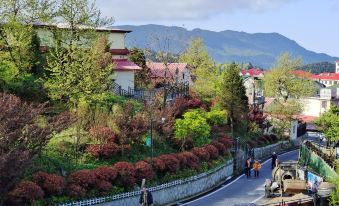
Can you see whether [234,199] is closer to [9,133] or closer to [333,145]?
[9,133]

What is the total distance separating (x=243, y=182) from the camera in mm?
33031

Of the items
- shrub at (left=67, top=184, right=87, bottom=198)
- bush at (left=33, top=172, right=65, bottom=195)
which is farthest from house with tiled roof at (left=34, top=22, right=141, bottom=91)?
bush at (left=33, top=172, right=65, bottom=195)

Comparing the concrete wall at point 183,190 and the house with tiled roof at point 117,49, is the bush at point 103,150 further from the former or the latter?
the house with tiled roof at point 117,49

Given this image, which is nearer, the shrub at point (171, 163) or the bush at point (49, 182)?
the bush at point (49, 182)

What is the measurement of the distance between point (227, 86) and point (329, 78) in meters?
128

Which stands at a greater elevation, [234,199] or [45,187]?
[45,187]

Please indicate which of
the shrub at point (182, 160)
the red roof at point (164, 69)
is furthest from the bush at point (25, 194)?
the red roof at point (164, 69)

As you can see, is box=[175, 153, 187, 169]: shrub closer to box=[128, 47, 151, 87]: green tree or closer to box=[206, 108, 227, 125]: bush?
box=[206, 108, 227, 125]: bush

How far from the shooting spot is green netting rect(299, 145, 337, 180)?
3416 centimetres

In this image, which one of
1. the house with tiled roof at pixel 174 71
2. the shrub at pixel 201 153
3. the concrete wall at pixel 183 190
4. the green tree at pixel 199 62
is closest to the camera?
the concrete wall at pixel 183 190

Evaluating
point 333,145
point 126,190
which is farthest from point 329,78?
point 126,190

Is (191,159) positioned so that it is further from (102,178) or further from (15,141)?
(15,141)

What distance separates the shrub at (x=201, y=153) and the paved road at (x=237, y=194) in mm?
2098

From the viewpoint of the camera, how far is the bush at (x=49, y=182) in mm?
20219
